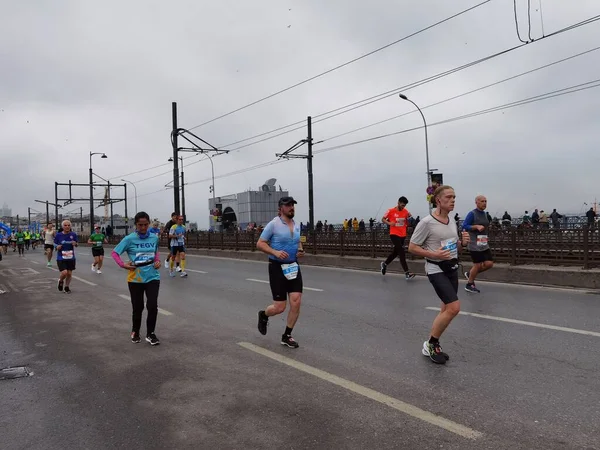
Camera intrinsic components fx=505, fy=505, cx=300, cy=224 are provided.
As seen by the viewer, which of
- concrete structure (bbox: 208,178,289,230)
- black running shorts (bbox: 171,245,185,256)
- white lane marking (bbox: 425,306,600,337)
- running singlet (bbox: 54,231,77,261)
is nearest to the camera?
white lane marking (bbox: 425,306,600,337)

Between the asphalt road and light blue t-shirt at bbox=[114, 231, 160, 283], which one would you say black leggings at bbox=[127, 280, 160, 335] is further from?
the asphalt road

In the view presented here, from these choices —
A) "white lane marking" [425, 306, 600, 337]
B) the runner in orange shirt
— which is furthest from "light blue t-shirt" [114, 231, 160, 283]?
the runner in orange shirt

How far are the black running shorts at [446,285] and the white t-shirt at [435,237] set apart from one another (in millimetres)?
60

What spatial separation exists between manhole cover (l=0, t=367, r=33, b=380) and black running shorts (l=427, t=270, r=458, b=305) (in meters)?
4.19

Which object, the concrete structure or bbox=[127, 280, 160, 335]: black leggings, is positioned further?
the concrete structure

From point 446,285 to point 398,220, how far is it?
7.23m

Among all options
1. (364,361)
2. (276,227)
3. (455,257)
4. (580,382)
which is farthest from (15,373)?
(580,382)

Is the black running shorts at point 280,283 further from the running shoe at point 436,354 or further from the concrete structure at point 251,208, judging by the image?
the concrete structure at point 251,208

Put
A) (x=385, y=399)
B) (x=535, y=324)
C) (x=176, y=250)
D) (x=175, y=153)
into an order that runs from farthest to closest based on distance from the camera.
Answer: (x=175, y=153)
(x=176, y=250)
(x=535, y=324)
(x=385, y=399)

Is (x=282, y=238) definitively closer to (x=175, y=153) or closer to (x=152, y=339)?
(x=152, y=339)

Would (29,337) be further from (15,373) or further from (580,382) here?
(580,382)

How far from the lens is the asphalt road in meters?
3.46

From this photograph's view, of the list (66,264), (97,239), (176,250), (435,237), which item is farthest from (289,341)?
(97,239)

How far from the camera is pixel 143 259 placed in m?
6.27
